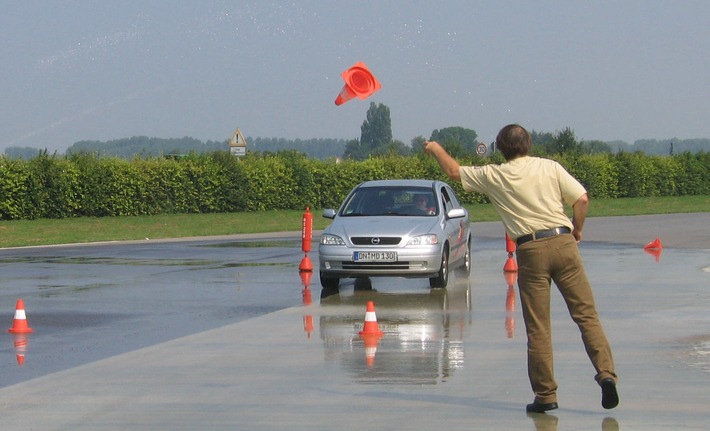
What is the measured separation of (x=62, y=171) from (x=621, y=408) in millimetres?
34337

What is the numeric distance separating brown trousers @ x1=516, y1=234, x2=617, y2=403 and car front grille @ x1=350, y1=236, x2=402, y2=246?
28.9 ft

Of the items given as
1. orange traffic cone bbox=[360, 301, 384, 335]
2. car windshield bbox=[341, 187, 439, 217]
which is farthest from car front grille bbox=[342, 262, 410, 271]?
orange traffic cone bbox=[360, 301, 384, 335]

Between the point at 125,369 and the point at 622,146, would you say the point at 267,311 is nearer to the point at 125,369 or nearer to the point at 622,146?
the point at 125,369

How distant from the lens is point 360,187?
18938 mm

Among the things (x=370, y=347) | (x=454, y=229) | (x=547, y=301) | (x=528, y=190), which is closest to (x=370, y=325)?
(x=370, y=347)

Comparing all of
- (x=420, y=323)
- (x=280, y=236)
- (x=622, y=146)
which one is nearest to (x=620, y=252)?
(x=280, y=236)

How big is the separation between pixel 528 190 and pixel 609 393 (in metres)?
1.42

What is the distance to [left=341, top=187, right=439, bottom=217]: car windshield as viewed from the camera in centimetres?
1833

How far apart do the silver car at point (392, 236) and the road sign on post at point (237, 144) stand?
26.3m

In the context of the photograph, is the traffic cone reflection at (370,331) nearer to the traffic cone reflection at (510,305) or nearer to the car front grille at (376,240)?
the traffic cone reflection at (510,305)

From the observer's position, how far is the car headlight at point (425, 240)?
17031 mm

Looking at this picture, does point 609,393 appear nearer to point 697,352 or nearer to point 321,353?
point 697,352

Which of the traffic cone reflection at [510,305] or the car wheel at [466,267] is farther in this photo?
the car wheel at [466,267]

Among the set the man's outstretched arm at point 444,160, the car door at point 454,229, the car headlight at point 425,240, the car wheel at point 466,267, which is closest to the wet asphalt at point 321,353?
the car wheel at point 466,267
